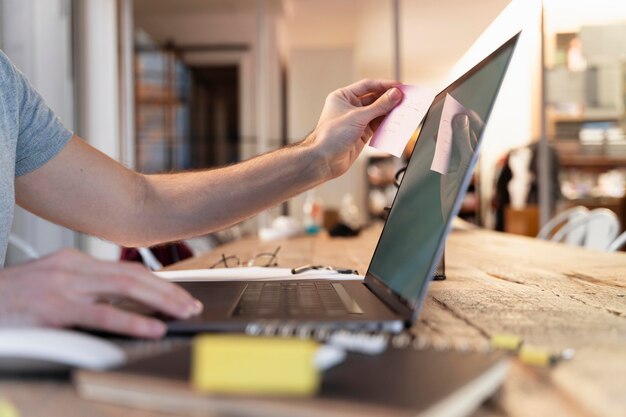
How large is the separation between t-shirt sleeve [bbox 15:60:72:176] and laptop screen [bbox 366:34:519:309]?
0.64 m

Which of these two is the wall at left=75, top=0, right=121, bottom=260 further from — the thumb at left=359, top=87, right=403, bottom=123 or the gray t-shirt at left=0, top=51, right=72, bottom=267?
the thumb at left=359, top=87, right=403, bottom=123

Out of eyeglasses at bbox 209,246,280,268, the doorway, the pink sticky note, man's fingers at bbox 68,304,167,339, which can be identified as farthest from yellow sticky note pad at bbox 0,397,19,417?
the doorway

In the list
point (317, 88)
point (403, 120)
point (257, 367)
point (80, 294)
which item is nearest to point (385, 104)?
point (403, 120)

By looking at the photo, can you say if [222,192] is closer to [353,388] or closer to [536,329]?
[536,329]

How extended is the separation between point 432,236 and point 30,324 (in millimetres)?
363

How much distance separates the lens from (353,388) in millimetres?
346

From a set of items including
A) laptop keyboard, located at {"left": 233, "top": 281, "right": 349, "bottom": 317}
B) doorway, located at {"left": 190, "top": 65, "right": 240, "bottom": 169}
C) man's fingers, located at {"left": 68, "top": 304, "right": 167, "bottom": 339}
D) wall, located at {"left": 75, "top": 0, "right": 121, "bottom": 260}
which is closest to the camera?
man's fingers, located at {"left": 68, "top": 304, "right": 167, "bottom": 339}

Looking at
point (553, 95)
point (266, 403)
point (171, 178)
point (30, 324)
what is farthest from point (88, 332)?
point (553, 95)

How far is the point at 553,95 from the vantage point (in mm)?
4102

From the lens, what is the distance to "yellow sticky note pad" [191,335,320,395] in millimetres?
327

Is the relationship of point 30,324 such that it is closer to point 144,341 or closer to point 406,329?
point 144,341

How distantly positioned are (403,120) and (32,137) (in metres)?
0.66

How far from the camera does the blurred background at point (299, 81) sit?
3529 mm

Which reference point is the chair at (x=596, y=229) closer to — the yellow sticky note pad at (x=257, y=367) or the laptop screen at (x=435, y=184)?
the laptop screen at (x=435, y=184)
